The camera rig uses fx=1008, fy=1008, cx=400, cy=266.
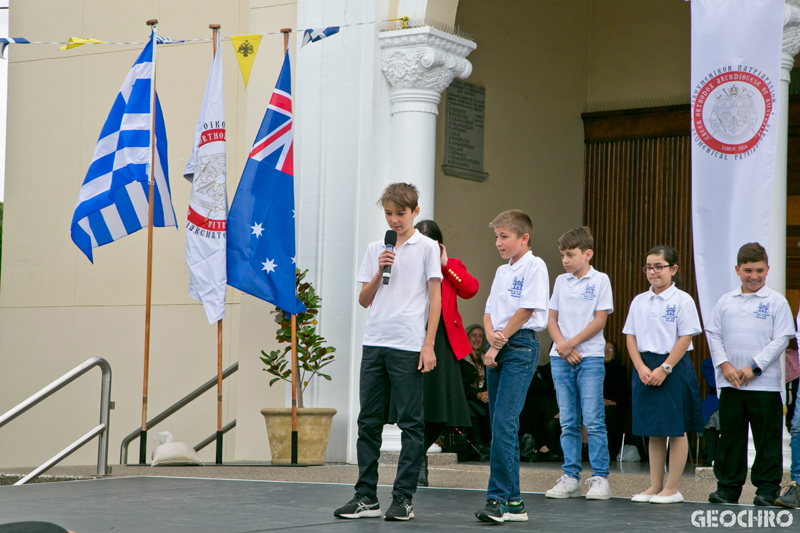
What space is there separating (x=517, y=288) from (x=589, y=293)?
114 cm

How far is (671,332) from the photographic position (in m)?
5.38

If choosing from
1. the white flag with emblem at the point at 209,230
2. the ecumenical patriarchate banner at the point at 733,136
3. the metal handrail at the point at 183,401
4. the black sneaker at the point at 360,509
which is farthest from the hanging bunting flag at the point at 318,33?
the black sneaker at the point at 360,509

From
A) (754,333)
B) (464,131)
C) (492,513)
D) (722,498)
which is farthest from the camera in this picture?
(464,131)

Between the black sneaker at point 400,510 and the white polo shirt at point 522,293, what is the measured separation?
0.88 m

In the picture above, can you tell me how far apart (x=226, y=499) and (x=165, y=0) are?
6.42 metres

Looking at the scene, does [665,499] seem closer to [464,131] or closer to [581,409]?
[581,409]

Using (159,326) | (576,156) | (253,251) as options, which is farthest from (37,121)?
(576,156)

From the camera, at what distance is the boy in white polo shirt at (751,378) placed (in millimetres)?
5039

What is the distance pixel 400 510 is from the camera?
4.30 m

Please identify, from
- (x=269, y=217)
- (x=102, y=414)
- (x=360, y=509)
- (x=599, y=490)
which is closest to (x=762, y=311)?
(x=599, y=490)

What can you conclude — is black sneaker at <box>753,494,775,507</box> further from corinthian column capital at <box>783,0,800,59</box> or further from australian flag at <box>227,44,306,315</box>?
australian flag at <box>227,44,306,315</box>

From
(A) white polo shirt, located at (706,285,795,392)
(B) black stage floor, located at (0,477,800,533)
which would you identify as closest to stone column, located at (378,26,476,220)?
(B) black stage floor, located at (0,477,800,533)

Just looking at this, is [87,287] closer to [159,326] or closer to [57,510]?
[159,326]

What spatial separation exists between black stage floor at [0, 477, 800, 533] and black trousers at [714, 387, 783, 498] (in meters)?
0.24
